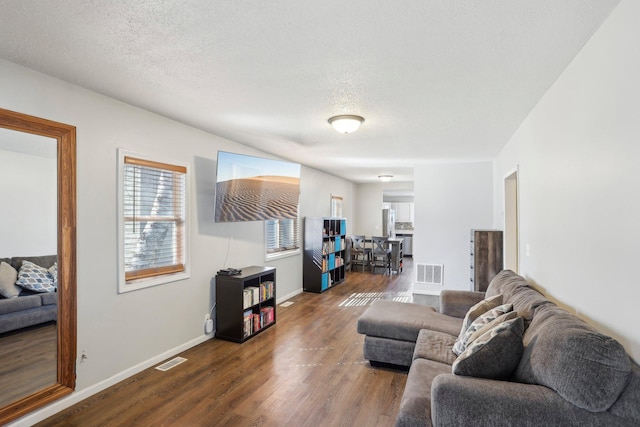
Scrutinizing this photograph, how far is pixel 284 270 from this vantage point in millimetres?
5633

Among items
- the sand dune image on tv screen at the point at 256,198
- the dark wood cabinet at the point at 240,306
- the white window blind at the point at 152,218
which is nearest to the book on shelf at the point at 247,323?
the dark wood cabinet at the point at 240,306

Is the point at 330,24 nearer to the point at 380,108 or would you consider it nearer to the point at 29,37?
the point at 380,108

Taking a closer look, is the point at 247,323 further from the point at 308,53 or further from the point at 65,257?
the point at 308,53

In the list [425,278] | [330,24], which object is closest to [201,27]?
[330,24]

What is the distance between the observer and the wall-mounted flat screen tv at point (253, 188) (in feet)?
11.9

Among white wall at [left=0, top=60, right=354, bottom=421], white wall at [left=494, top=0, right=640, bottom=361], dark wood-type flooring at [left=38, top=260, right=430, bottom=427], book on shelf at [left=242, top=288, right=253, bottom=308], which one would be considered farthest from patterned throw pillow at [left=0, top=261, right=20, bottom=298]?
white wall at [left=494, top=0, right=640, bottom=361]

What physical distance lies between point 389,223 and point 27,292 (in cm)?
1068

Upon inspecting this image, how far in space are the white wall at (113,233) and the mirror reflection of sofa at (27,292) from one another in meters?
0.18

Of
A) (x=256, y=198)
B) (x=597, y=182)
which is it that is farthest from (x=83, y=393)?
(x=597, y=182)

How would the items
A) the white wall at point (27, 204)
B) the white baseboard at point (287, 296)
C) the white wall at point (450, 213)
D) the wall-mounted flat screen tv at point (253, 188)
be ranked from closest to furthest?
the white wall at point (27, 204) → the wall-mounted flat screen tv at point (253, 188) → the white baseboard at point (287, 296) → the white wall at point (450, 213)

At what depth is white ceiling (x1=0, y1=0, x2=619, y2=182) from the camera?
61.7 inches

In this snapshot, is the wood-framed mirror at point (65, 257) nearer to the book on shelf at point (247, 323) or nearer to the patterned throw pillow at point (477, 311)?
the book on shelf at point (247, 323)

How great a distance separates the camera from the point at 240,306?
3.74 meters

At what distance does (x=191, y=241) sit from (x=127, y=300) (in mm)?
896
